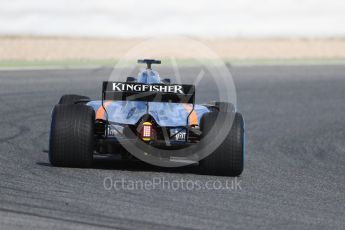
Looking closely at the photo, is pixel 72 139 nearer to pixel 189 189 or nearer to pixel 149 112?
pixel 149 112

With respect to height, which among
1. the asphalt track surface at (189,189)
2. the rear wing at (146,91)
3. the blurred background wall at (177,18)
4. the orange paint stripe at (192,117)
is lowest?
the asphalt track surface at (189,189)

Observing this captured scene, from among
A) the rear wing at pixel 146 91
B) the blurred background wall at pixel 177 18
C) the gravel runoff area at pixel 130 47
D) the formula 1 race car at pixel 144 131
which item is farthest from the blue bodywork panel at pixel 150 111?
the blurred background wall at pixel 177 18

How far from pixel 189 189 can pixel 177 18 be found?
2809 centimetres

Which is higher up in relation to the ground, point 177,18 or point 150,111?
point 177,18

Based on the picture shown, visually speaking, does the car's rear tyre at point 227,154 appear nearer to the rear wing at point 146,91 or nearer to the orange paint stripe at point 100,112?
the rear wing at point 146,91

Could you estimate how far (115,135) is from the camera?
1042 centimetres

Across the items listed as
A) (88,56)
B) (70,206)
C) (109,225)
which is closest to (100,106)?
(70,206)

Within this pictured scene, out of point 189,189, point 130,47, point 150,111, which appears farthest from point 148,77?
point 130,47

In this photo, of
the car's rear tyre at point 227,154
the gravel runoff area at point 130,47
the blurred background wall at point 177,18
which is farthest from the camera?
the blurred background wall at point 177,18

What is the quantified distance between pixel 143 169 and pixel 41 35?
89.4 feet

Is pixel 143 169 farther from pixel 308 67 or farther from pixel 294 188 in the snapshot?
pixel 308 67

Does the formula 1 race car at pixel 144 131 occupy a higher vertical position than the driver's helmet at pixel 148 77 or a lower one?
lower

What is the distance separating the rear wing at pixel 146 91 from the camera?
10875 millimetres

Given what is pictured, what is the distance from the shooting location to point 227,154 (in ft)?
33.4
